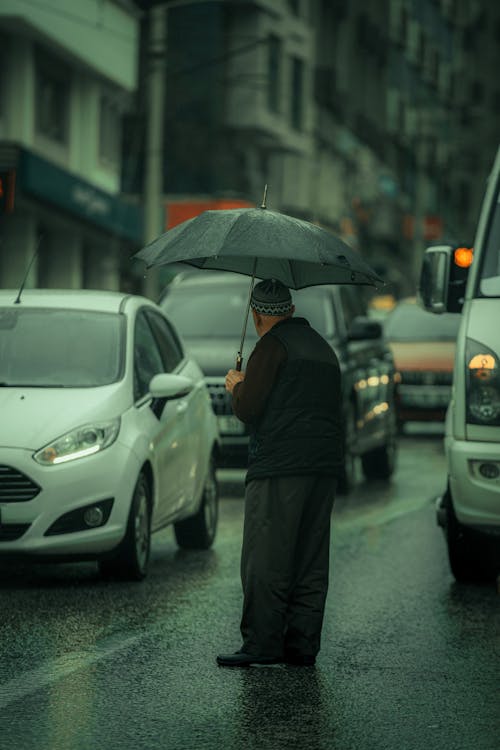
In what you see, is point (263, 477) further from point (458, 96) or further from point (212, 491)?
point (458, 96)

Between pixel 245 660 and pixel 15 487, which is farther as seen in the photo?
pixel 15 487

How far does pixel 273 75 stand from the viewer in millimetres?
49562

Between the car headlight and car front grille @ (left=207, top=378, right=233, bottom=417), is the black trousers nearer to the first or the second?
the car headlight

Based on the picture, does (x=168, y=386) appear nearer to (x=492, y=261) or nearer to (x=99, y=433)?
(x=99, y=433)

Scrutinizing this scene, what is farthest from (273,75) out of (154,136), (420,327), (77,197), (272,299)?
(272,299)

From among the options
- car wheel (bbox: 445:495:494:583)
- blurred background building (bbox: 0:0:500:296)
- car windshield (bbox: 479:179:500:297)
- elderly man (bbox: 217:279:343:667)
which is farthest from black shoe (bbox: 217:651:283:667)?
blurred background building (bbox: 0:0:500:296)

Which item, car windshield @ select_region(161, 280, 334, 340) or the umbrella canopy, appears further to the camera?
car windshield @ select_region(161, 280, 334, 340)

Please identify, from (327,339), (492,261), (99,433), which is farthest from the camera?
(327,339)

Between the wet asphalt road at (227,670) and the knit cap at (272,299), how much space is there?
5.02 feet

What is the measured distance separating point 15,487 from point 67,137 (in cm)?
2624

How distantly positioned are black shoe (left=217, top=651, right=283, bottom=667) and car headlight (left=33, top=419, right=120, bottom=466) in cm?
238

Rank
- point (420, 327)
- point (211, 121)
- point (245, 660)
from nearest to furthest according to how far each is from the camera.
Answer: point (245, 660)
point (420, 327)
point (211, 121)

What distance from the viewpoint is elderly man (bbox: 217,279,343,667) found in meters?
7.83

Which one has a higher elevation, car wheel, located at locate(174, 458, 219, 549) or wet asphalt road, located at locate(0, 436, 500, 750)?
wet asphalt road, located at locate(0, 436, 500, 750)
